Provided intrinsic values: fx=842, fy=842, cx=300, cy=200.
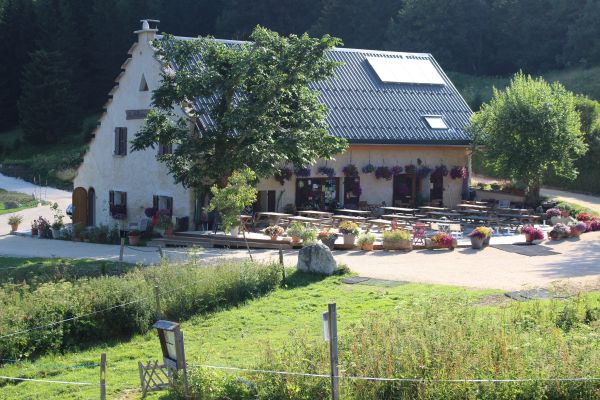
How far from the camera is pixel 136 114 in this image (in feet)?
113

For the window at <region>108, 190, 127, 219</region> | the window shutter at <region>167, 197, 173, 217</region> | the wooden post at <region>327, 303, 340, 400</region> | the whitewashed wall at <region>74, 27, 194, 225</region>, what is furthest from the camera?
the window at <region>108, 190, 127, 219</region>

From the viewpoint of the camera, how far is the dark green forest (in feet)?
227

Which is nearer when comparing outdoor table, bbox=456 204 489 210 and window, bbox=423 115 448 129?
outdoor table, bbox=456 204 489 210

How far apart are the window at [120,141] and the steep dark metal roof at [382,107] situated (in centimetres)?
591

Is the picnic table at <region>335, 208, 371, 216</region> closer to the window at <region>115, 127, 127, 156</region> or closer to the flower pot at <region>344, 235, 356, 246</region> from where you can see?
the flower pot at <region>344, 235, 356, 246</region>

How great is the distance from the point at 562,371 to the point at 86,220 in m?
29.4

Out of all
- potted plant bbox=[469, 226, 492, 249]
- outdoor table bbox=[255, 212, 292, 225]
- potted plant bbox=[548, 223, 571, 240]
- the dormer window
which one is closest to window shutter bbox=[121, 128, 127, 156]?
the dormer window

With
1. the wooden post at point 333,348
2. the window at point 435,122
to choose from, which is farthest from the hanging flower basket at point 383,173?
the wooden post at point 333,348

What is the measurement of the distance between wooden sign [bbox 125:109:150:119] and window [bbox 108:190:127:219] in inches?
126

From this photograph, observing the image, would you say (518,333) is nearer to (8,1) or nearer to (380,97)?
(380,97)

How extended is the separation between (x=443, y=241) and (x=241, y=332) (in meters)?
11.0

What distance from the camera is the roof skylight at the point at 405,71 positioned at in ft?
130

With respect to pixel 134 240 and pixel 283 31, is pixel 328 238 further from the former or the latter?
pixel 283 31

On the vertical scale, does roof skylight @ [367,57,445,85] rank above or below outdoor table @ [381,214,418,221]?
above
